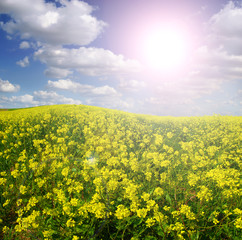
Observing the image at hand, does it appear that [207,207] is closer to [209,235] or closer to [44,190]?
[209,235]

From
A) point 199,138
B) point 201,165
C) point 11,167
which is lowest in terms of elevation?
point 11,167

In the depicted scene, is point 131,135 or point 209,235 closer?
point 209,235

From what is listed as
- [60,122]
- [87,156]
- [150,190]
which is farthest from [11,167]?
[150,190]

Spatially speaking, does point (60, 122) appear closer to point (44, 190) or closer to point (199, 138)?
point (44, 190)

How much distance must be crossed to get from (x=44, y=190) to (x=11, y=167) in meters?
3.42

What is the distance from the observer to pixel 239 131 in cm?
1330

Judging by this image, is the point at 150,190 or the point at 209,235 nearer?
the point at 209,235

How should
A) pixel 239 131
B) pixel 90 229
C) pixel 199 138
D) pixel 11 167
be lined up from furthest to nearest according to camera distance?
pixel 239 131 < pixel 199 138 < pixel 11 167 < pixel 90 229

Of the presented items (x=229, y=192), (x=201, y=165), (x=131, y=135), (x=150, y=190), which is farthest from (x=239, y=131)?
(x=150, y=190)

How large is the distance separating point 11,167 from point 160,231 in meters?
7.93

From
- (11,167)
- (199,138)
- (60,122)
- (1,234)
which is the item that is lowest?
(1,234)

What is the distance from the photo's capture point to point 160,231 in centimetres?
477

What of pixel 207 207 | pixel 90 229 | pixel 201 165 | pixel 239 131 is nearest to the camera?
pixel 90 229

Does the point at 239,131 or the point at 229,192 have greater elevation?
the point at 239,131
